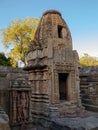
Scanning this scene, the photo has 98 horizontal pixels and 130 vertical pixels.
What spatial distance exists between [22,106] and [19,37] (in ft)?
70.0

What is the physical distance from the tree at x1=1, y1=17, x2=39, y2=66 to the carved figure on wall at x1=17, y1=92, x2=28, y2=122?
64.8 feet

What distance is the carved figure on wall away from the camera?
279 inches

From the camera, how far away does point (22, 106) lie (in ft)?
23.7

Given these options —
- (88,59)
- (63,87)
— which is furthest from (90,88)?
(88,59)

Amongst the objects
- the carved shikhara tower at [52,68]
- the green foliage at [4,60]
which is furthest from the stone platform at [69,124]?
the green foliage at [4,60]

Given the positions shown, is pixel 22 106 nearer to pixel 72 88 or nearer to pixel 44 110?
pixel 44 110

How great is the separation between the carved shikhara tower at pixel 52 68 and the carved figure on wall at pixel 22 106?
239 centimetres

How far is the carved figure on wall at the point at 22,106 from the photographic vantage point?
7082 mm

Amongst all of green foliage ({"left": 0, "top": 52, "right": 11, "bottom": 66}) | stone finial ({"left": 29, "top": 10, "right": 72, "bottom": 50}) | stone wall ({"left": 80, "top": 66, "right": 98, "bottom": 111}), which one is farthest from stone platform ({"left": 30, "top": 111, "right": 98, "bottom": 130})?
green foliage ({"left": 0, "top": 52, "right": 11, "bottom": 66})

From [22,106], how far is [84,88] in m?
7.76

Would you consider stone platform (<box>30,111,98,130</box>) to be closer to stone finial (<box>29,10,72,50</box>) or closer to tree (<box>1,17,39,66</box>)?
stone finial (<box>29,10,72,50</box>)

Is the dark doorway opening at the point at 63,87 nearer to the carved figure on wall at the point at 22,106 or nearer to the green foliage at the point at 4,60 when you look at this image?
the carved figure on wall at the point at 22,106

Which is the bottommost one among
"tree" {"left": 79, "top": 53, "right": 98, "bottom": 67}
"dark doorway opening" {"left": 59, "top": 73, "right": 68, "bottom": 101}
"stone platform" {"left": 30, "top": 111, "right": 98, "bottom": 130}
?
"stone platform" {"left": 30, "top": 111, "right": 98, "bottom": 130}

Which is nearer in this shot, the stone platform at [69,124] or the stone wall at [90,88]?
the stone platform at [69,124]
